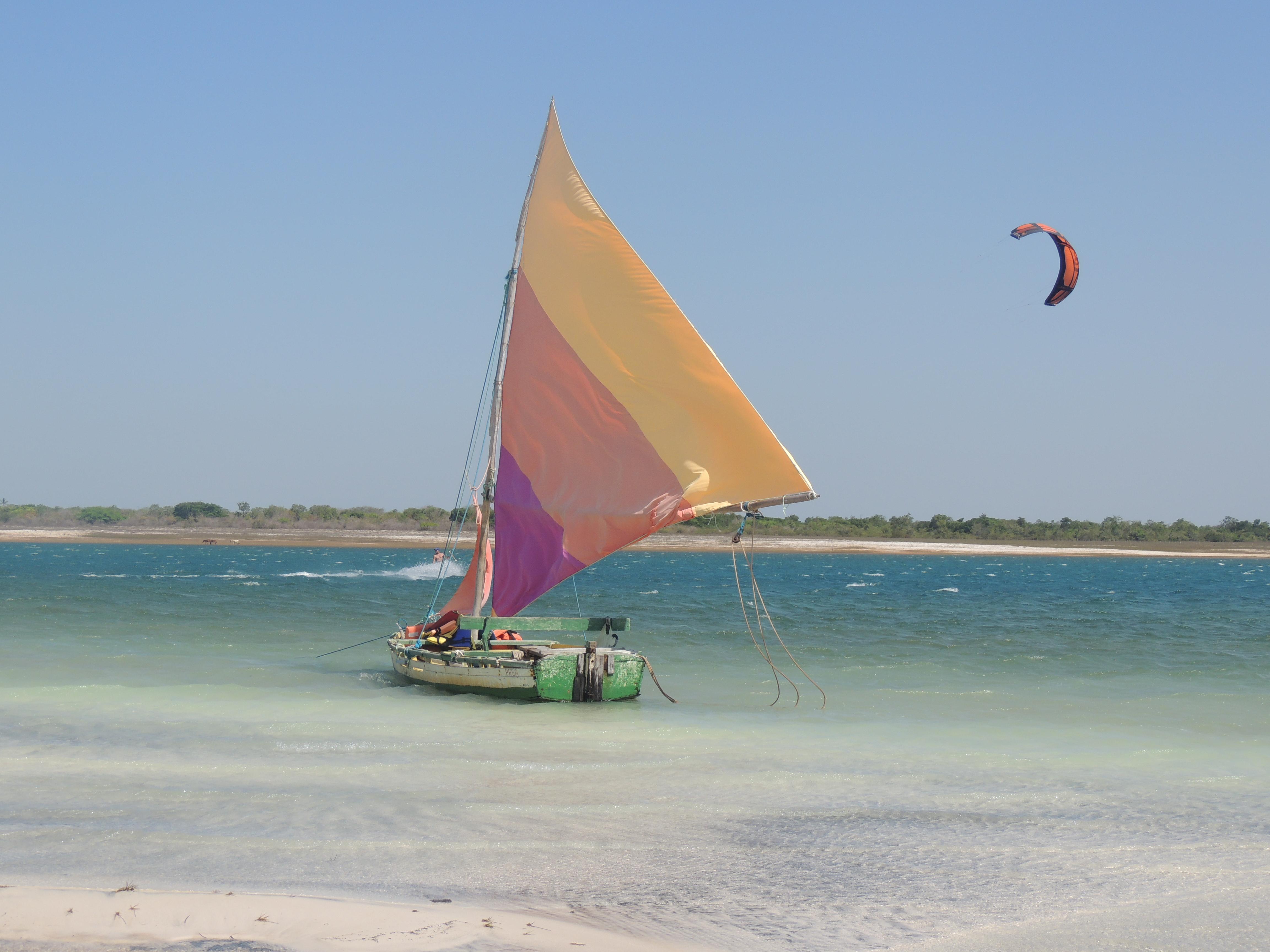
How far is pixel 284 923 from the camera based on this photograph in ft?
22.5

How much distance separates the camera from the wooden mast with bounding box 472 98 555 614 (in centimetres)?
1952

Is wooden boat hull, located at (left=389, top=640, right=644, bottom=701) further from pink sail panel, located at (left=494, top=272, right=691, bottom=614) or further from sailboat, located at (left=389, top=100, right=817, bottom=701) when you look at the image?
pink sail panel, located at (left=494, top=272, right=691, bottom=614)

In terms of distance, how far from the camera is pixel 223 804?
10.9 m

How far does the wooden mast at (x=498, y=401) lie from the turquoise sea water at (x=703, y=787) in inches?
104

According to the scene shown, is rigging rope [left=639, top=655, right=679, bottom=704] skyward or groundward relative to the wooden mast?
groundward

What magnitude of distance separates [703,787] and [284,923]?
631 centimetres

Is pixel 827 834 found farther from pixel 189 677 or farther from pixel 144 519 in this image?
pixel 144 519

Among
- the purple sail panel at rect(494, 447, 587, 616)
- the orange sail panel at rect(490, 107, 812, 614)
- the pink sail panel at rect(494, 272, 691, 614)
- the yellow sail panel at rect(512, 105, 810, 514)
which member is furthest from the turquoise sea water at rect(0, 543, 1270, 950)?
the yellow sail panel at rect(512, 105, 810, 514)

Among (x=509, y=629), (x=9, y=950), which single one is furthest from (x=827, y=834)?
(x=509, y=629)

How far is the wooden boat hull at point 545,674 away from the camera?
1830 cm

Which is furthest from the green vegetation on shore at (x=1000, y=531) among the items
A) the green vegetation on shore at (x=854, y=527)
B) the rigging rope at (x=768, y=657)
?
the rigging rope at (x=768, y=657)

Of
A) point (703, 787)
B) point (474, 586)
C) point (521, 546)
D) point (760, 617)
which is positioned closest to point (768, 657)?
point (760, 617)

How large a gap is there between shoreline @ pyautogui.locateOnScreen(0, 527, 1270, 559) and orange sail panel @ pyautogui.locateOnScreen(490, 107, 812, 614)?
123 m

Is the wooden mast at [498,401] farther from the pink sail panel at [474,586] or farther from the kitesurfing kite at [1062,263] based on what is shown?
the kitesurfing kite at [1062,263]
